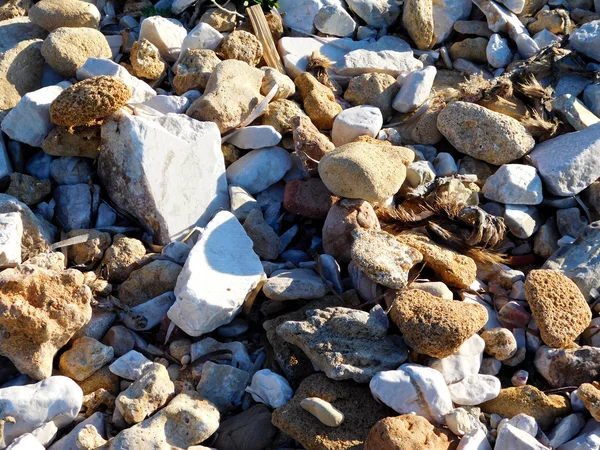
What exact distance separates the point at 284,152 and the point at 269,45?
0.97 meters

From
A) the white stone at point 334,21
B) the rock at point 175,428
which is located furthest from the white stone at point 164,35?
the rock at point 175,428

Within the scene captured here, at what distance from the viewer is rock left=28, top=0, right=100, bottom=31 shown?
445cm

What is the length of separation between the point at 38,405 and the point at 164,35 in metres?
2.58

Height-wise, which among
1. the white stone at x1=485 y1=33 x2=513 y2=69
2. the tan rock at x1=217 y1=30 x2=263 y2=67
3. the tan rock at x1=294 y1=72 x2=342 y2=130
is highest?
the tan rock at x1=217 y1=30 x2=263 y2=67

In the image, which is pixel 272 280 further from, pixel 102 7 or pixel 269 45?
pixel 102 7

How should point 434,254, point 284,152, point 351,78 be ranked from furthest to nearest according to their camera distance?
point 351,78
point 284,152
point 434,254

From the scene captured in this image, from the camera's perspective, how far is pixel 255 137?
162 inches

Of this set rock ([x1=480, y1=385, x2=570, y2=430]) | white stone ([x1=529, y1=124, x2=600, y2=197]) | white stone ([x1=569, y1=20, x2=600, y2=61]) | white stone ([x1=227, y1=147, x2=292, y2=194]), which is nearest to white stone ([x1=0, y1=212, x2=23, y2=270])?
white stone ([x1=227, y1=147, x2=292, y2=194])

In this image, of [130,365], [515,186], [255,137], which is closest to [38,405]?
[130,365]

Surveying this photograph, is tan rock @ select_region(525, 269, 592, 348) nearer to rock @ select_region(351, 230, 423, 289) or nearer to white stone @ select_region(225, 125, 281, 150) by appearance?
rock @ select_region(351, 230, 423, 289)

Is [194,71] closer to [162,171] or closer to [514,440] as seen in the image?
[162,171]

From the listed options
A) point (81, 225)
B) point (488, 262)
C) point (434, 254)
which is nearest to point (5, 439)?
point (81, 225)

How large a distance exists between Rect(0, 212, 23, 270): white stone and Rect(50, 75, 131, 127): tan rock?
0.64 meters

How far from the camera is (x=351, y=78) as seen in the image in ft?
15.6
